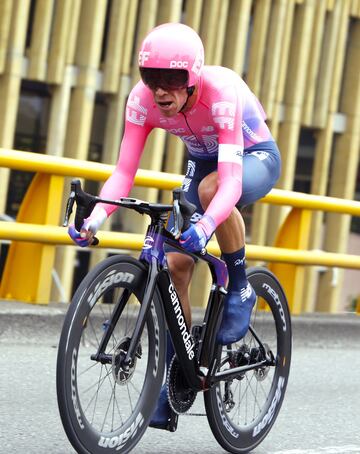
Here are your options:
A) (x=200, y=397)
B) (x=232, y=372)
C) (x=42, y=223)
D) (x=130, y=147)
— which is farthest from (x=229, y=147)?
(x=42, y=223)

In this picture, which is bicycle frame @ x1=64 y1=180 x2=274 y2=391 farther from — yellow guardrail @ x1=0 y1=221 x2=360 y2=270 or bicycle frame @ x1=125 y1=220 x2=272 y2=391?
yellow guardrail @ x1=0 y1=221 x2=360 y2=270

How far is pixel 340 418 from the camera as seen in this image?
649 cm

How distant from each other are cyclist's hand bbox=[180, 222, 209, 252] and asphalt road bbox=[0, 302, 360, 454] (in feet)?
3.19

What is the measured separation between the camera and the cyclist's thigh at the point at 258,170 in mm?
5066

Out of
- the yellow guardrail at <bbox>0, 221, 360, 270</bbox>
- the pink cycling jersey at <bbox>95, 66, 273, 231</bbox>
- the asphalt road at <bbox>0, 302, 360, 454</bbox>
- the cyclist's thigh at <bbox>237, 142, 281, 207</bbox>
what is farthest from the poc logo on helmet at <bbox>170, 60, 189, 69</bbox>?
the yellow guardrail at <bbox>0, 221, 360, 270</bbox>

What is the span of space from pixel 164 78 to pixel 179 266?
0.74m

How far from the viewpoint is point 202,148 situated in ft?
16.6

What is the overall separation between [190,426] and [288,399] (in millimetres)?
1249

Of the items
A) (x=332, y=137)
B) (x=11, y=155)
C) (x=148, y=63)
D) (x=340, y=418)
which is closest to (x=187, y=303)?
(x=148, y=63)

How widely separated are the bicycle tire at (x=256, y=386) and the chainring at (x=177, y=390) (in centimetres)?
22

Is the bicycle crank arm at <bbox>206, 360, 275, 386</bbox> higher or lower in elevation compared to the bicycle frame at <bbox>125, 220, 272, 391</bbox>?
lower

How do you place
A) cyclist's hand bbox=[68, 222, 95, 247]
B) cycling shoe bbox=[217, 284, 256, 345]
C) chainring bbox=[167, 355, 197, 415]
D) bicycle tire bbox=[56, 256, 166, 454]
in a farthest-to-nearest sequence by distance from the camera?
cycling shoe bbox=[217, 284, 256, 345]
chainring bbox=[167, 355, 197, 415]
cyclist's hand bbox=[68, 222, 95, 247]
bicycle tire bbox=[56, 256, 166, 454]

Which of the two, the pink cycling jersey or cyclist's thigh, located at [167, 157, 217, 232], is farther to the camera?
cyclist's thigh, located at [167, 157, 217, 232]

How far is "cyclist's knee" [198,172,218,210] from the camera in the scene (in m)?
4.92
